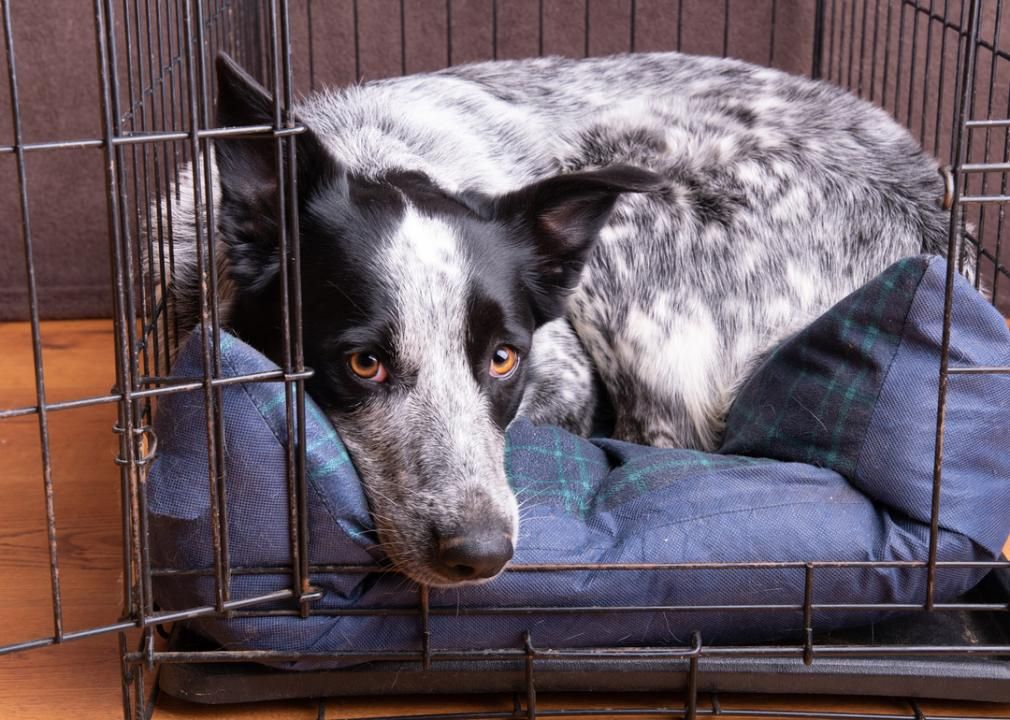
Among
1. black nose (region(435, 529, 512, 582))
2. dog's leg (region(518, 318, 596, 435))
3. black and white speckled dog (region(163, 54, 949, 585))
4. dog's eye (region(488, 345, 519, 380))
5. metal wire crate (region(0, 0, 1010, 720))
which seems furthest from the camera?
dog's leg (region(518, 318, 596, 435))

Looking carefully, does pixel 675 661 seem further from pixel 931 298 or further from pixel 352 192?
pixel 352 192

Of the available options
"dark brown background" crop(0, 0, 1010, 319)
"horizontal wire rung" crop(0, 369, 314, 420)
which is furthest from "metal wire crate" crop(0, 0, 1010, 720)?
"dark brown background" crop(0, 0, 1010, 319)

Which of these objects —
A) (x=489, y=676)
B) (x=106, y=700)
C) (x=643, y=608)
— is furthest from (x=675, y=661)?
(x=106, y=700)

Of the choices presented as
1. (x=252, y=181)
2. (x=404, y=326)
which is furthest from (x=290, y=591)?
(x=252, y=181)

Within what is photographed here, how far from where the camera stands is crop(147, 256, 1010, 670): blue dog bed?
62.6 inches

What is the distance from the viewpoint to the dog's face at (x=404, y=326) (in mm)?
1592

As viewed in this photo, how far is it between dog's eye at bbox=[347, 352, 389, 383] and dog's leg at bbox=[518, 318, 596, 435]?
0.55 meters

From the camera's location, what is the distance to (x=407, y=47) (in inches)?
136

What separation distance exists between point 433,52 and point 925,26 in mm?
1418

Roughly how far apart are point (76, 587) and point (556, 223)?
1016mm

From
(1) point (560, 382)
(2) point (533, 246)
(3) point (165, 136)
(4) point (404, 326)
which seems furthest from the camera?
(1) point (560, 382)

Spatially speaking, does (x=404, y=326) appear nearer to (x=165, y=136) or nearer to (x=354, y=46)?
(x=165, y=136)

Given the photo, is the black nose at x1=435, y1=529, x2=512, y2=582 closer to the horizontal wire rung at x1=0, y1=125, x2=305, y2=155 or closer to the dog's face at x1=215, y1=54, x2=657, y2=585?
the dog's face at x1=215, y1=54, x2=657, y2=585

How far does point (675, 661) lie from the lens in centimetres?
168
